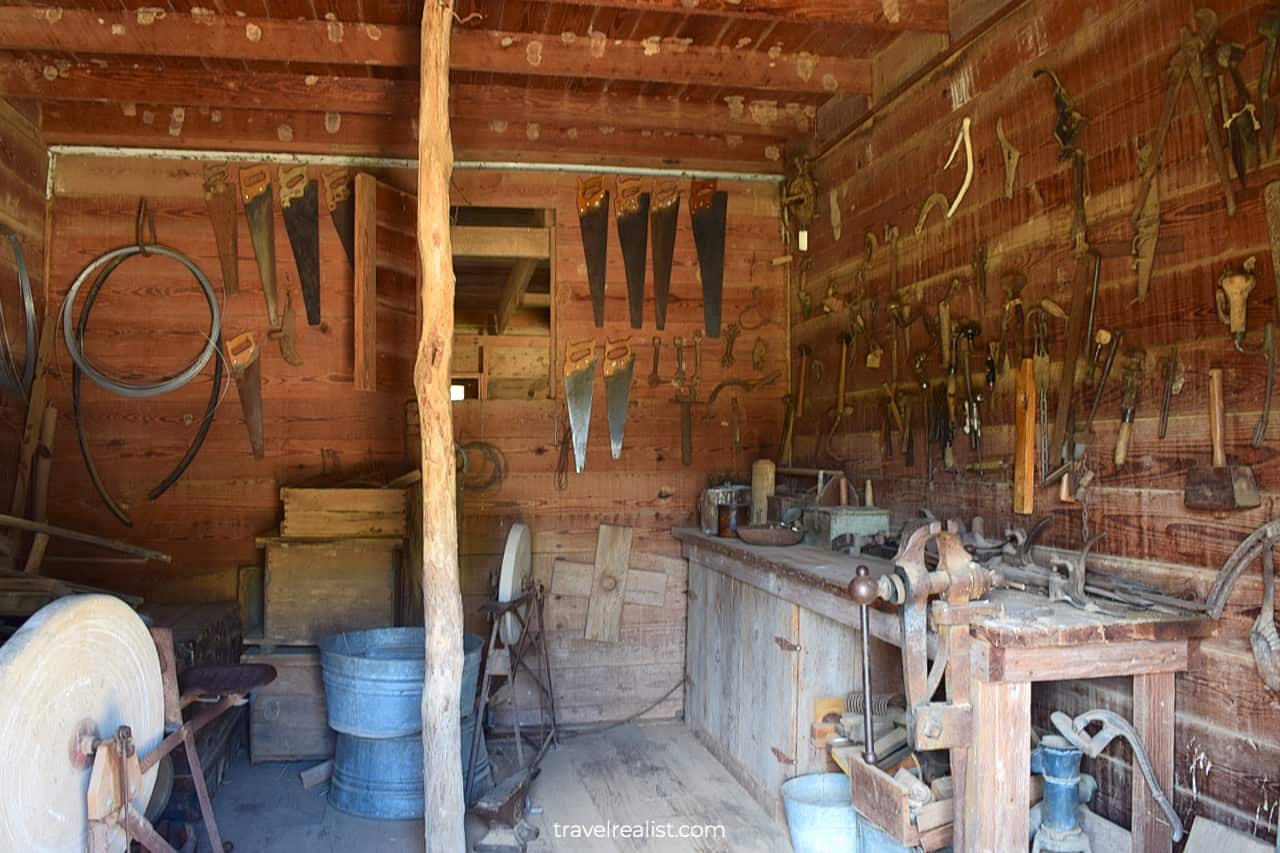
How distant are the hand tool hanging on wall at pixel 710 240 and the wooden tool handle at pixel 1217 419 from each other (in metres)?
2.82

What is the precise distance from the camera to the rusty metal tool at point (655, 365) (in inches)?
183

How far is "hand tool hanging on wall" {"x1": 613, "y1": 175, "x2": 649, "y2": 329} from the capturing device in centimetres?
462

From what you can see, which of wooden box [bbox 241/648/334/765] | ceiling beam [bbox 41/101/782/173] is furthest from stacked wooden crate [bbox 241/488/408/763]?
ceiling beam [bbox 41/101/782/173]

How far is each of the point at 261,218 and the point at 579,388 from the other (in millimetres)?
1739

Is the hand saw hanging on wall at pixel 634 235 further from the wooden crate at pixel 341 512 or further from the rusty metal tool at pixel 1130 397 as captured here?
the rusty metal tool at pixel 1130 397

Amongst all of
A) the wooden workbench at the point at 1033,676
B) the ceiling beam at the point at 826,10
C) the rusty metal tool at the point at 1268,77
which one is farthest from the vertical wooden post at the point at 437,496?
the rusty metal tool at the point at 1268,77

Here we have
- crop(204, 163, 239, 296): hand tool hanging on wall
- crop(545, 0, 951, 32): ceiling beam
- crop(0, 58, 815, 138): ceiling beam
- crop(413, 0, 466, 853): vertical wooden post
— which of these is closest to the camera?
crop(413, 0, 466, 853): vertical wooden post

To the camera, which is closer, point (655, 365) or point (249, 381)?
point (249, 381)

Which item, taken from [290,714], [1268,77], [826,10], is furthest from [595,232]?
[1268,77]

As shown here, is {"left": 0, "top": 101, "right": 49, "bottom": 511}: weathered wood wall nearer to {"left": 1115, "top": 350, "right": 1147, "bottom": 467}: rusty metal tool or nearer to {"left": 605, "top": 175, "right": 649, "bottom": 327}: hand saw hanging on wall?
{"left": 605, "top": 175, "right": 649, "bottom": 327}: hand saw hanging on wall

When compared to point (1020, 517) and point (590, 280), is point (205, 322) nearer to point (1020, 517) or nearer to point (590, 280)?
point (590, 280)

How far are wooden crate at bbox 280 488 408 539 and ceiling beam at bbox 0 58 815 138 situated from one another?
177 centimetres

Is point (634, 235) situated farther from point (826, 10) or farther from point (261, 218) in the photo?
point (261, 218)

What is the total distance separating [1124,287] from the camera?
2.37 metres
